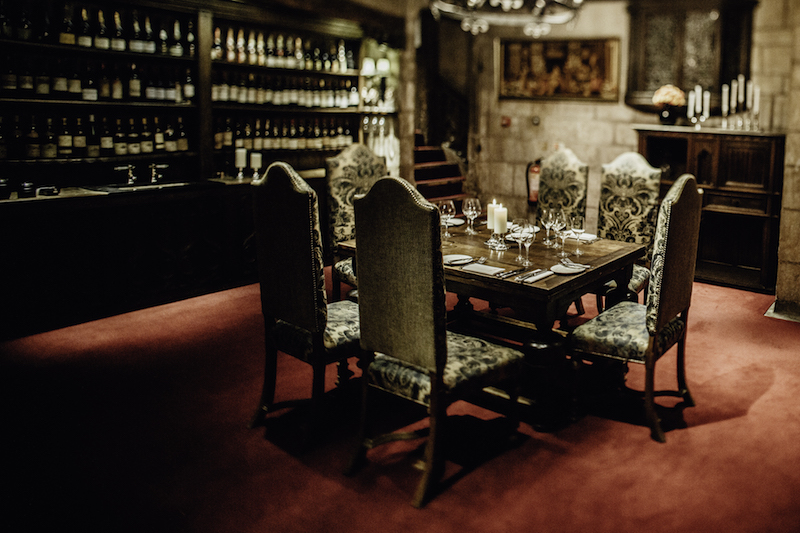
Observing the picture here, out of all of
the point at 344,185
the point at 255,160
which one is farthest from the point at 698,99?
the point at 255,160

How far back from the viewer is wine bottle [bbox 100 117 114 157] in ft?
15.5

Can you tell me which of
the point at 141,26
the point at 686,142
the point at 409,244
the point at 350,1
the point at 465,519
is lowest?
the point at 465,519

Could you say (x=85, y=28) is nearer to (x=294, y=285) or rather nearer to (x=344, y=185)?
(x=344, y=185)

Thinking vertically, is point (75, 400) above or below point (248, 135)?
below

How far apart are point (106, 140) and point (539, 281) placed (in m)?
3.47

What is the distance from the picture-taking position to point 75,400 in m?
3.21

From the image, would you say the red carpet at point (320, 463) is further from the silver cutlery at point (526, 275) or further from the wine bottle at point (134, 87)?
the wine bottle at point (134, 87)

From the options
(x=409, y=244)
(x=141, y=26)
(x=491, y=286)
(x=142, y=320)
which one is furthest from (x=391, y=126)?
(x=409, y=244)

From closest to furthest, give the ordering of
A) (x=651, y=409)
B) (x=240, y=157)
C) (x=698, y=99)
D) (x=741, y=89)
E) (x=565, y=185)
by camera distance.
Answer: (x=651, y=409), (x=565, y=185), (x=240, y=157), (x=741, y=89), (x=698, y=99)

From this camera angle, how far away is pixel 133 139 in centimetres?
501

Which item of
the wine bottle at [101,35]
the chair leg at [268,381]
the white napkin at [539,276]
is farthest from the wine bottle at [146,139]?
the white napkin at [539,276]

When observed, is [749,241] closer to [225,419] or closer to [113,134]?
[225,419]

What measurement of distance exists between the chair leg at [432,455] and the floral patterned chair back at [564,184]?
91.0 inches

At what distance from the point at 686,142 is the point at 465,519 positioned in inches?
192
